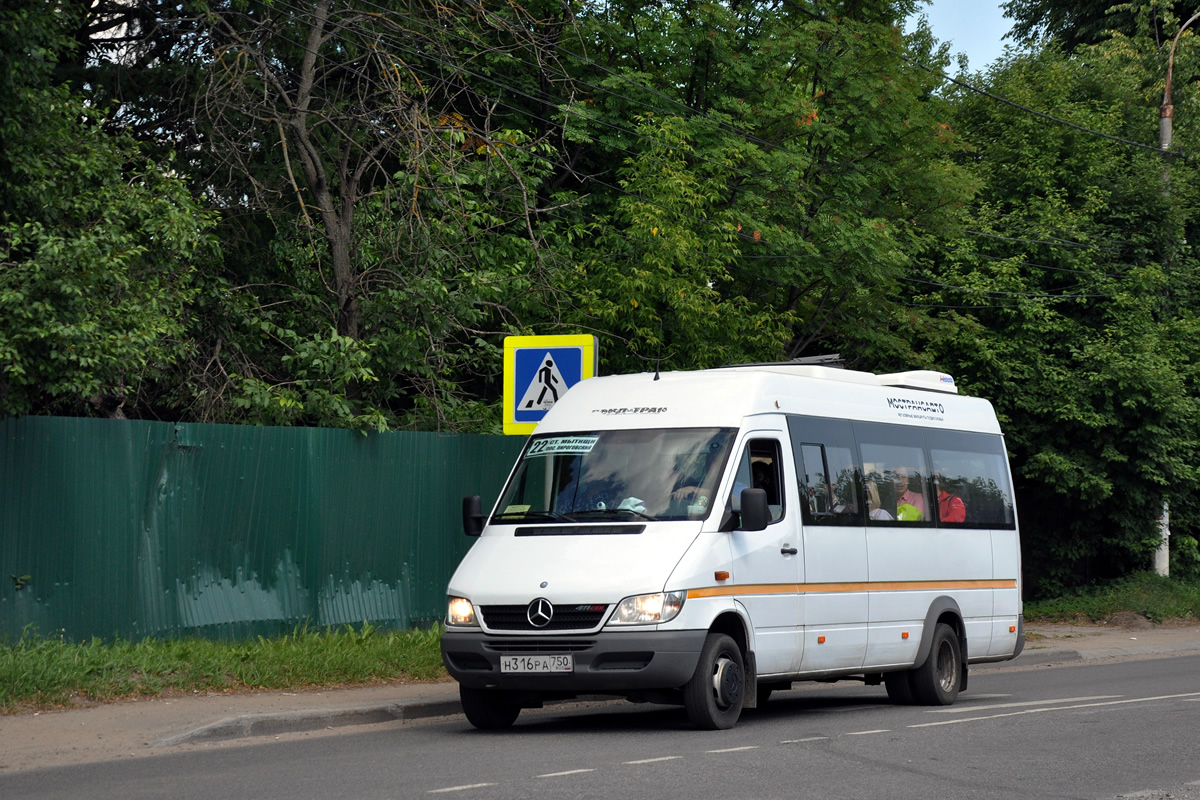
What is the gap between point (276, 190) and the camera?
1697 centimetres

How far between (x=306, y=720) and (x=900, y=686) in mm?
5407

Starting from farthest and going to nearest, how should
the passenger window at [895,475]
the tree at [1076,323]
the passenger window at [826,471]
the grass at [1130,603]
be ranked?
the grass at [1130,603] < the tree at [1076,323] < the passenger window at [895,475] < the passenger window at [826,471]

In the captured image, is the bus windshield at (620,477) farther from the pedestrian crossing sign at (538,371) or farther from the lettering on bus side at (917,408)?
the lettering on bus side at (917,408)

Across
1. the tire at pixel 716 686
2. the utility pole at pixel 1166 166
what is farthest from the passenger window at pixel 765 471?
the utility pole at pixel 1166 166

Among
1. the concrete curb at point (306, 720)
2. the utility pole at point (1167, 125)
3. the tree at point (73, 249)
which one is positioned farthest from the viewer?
the utility pole at point (1167, 125)

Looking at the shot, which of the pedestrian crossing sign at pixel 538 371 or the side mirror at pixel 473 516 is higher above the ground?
the pedestrian crossing sign at pixel 538 371

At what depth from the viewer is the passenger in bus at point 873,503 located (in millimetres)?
12562

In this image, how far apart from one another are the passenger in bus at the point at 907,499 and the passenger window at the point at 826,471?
696 millimetres

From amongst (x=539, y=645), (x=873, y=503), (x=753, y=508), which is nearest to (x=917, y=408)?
(x=873, y=503)

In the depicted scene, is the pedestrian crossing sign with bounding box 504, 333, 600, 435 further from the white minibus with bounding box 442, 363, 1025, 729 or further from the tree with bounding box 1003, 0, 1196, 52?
the tree with bounding box 1003, 0, 1196, 52

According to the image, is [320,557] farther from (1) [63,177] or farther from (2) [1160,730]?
(2) [1160,730]

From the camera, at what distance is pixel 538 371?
13.9 meters

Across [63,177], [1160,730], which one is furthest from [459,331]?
[1160,730]

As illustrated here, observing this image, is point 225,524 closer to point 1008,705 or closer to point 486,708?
point 486,708
